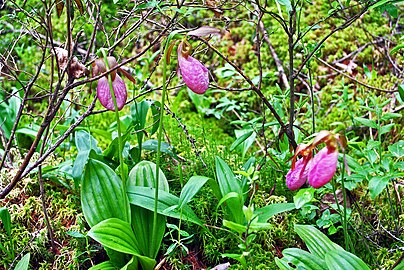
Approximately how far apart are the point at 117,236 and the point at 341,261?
62 cm

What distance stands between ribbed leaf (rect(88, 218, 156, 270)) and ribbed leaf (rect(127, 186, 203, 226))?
0.11 metres

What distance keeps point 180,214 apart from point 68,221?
1.79 ft

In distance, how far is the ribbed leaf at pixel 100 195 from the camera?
147 cm

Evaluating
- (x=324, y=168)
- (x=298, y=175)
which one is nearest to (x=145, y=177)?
(x=298, y=175)

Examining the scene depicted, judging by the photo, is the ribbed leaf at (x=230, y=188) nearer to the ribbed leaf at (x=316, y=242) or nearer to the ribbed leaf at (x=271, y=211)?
the ribbed leaf at (x=271, y=211)

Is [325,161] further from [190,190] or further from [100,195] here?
[100,195]

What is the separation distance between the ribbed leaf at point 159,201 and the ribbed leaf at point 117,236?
4.2 inches

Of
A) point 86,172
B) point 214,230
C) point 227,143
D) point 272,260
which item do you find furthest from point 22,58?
point 272,260

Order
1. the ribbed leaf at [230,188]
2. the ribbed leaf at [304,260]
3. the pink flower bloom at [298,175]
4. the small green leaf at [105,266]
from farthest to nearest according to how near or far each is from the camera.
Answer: the ribbed leaf at [230,188]
the small green leaf at [105,266]
the ribbed leaf at [304,260]
the pink flower bloom at [298,175]

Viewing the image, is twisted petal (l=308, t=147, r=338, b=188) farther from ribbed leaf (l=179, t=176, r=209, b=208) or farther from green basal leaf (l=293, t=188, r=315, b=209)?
ribbed leaf (l=179, t=176, r=209, b=208)

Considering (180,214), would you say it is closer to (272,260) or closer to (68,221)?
(272,260)

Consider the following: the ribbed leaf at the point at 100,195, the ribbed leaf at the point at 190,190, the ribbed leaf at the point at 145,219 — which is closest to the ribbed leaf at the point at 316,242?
the ribbed leaf at the point at 190,190

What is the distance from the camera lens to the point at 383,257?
5.00ft

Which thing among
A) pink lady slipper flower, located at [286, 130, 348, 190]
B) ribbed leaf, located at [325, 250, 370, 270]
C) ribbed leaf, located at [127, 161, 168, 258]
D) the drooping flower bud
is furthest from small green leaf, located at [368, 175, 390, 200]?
the drooping flower bud
